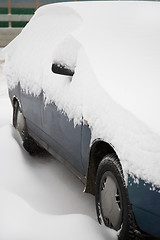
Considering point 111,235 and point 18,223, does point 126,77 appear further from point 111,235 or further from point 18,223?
point 18,223

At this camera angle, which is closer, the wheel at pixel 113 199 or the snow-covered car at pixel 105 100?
the snow-covered car at pixel 105 100

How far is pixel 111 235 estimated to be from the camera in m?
3.47

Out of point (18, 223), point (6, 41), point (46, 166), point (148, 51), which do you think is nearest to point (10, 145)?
point (46, 166)

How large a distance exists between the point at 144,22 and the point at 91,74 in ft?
3.16

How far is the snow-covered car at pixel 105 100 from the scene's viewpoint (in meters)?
3.04

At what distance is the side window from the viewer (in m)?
4.07

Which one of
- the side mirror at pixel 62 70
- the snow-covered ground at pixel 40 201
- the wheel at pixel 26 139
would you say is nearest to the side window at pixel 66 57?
the side mirror at pixel 62 70

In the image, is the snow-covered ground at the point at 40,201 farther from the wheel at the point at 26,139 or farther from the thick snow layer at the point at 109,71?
the thick snow layer at the point at 109,71

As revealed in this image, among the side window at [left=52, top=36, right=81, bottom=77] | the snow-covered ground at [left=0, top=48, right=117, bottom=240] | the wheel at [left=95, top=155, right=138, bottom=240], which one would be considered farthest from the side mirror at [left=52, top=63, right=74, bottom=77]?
the snow-covered ground at [left=0, top=48, right=117, bottom=240]

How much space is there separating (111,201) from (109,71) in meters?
1.01

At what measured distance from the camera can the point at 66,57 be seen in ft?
13.6

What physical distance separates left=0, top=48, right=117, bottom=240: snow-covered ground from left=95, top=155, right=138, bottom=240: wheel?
11cm

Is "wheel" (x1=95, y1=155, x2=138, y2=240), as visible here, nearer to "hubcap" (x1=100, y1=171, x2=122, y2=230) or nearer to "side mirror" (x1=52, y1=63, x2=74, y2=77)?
"hubcap" (x1=100, y1=171, x2=122, y2=230)

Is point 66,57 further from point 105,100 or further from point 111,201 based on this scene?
point 111,201
